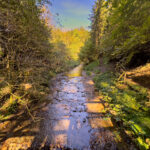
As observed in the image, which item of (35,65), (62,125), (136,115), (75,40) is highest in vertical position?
(75,40)

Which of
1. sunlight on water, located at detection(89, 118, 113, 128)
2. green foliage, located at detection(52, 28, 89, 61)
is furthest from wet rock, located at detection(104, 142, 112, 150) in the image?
green foliage, located at detection(52, 28, 89, 61)

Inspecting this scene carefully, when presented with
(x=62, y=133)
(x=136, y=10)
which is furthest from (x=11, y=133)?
(x=136, y=10)

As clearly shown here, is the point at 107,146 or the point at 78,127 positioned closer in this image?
the point at 107,146

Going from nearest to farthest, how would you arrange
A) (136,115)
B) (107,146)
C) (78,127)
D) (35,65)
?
(107,146) → (136,115) → (78,127) → (35,65)

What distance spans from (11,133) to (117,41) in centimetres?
687

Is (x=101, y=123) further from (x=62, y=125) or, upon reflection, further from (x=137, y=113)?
(x=62, y=125)

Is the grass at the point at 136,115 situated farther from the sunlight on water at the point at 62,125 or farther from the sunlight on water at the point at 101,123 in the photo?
the sunlight on water at the point at 62,125

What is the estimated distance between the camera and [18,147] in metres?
2.02

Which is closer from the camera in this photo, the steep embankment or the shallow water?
the steep embankment

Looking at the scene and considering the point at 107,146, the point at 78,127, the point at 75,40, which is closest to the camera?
the point at 107,146

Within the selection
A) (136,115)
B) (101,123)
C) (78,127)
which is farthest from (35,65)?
(136,115)

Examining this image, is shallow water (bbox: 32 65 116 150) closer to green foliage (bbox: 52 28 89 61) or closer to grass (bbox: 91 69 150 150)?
grass (bbox: 91 69 150 150)

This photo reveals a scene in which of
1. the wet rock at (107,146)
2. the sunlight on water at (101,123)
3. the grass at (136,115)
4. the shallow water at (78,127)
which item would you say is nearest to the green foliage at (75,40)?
the shallow water at (78,127)

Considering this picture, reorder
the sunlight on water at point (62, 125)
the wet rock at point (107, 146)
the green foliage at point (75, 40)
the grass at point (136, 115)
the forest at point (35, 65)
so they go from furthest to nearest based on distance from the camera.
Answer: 1. the green foliage at point (75, 40)
2. the sunlight on water at point (62, 125)
3. the forest at point (35, 65)
4. the wet rock at point (107, 146)
5. the grass at point (136, 115)
